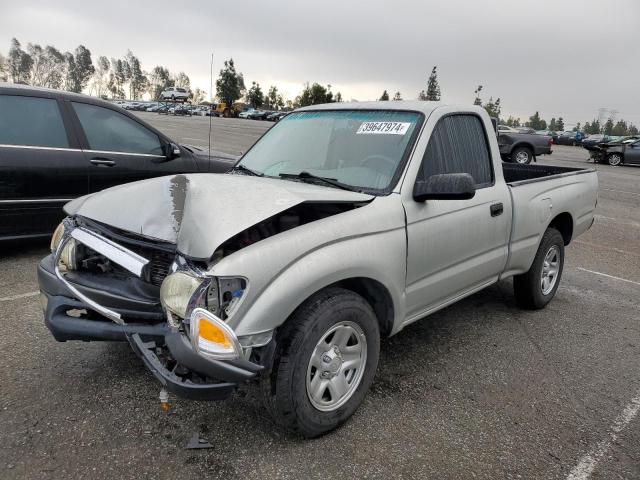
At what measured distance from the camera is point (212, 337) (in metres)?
2.14

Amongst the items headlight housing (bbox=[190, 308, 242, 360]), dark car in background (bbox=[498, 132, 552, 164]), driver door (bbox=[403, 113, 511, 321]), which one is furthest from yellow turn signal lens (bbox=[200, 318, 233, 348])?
dark car in background (bbox=[498, 132, 552, 164])

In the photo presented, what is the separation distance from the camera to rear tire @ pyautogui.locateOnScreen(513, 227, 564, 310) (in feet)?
14.6

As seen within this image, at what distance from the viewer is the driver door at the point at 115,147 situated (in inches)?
215

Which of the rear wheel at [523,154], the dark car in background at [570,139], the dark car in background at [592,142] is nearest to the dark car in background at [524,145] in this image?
the rear wheel at [523,154]

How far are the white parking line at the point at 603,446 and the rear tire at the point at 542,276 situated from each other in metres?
1.38

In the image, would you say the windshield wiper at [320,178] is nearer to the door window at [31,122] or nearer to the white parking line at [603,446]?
the white parking line at [603,446]

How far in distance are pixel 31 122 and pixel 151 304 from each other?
369 cm

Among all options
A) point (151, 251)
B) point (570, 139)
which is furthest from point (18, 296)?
point (570, 139)

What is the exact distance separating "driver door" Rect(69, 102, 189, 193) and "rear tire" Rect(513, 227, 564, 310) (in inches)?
165

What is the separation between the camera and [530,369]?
3.55 m

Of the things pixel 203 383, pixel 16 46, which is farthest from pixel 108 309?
pixel 16 46

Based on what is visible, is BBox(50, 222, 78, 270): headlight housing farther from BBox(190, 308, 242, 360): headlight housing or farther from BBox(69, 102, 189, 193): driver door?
BBox(69, 102, 189, 193): driver door

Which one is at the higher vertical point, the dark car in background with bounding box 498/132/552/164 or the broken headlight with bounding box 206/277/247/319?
the dark car in background with bounding box 498/132/552/164

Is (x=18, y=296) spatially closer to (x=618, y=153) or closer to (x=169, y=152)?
(x=169, y=152)
